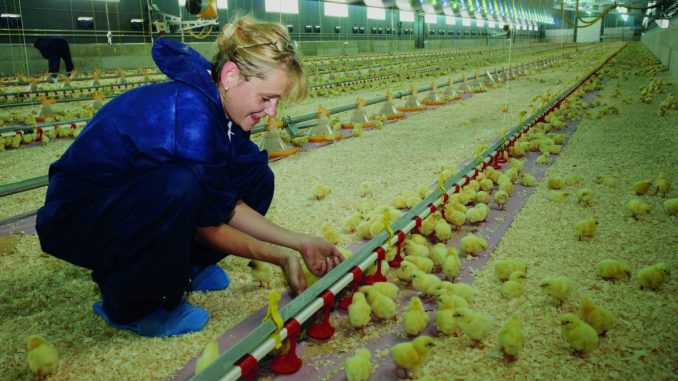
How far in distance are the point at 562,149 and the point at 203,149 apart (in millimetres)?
3704

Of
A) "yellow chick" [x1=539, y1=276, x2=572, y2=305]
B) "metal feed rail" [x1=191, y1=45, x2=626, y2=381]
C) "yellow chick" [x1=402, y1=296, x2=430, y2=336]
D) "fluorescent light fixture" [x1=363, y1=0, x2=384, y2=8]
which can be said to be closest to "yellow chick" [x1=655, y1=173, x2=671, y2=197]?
"metal feed rail" [x1=191, y1=45, x2=626, y2=381]

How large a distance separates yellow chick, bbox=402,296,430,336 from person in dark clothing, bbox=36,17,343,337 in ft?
1.18

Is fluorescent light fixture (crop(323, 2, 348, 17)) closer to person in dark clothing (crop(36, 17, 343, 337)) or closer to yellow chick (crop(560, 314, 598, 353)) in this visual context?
person in dark clothing (crop(36, 17, 343, 337))

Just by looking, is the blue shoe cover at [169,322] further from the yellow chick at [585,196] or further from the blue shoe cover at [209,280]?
the yellow chick at [585,196]

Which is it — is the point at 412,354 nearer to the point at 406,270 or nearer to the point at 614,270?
the point at 406,270

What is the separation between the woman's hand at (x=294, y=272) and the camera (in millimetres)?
1502

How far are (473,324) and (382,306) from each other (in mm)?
312

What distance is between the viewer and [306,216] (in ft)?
9.04

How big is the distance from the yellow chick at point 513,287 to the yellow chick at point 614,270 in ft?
1.20

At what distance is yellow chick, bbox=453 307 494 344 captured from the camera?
147cm

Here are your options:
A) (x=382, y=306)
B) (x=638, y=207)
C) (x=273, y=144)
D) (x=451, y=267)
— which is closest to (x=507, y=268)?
(x=451, y=267)

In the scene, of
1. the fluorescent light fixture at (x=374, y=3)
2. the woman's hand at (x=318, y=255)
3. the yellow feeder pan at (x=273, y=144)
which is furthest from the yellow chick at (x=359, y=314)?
the fluorescent light fixture at (x=374, y=3)

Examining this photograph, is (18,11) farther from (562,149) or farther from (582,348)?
(582,348)

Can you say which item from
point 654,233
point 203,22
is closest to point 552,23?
point 203,22
